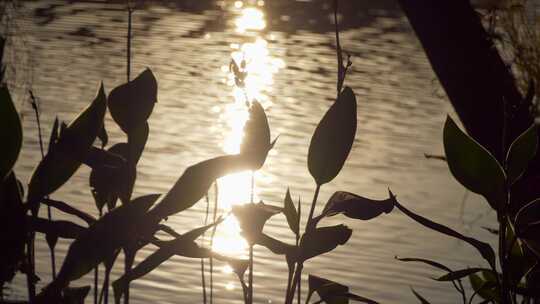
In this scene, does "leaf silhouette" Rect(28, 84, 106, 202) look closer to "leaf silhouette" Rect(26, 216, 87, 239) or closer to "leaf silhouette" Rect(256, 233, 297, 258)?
"leaf silhouette" Rect(26, 216, 87, 239)

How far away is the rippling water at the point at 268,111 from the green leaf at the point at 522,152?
2.58 m

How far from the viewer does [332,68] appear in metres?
12.0

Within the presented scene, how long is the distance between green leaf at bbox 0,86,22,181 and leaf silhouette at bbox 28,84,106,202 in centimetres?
6

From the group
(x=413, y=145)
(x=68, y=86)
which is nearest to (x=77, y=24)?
(x=68, y=86)

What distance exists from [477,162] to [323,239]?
27 centimetres

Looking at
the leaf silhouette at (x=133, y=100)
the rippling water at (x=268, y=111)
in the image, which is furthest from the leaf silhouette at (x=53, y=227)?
the rippling water at (x=268, y=111)

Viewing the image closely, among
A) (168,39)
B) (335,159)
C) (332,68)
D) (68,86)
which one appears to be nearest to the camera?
(335,159)

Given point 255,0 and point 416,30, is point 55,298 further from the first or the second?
point 255,0

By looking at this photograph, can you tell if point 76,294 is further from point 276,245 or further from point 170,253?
point 170,253

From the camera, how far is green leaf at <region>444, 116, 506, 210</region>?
1873 millimetres

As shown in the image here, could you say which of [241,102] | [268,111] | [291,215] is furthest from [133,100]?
[241,102]

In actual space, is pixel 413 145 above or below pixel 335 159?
below

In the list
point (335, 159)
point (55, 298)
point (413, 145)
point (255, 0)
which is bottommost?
point (255, 0)

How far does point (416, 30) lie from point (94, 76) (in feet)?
26.4
